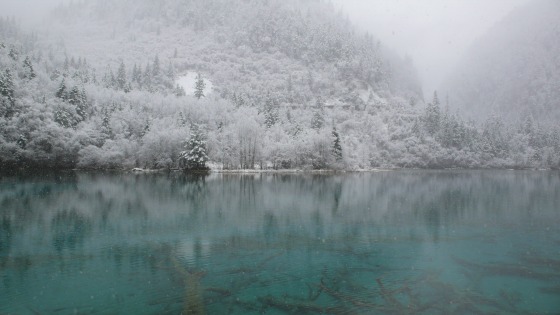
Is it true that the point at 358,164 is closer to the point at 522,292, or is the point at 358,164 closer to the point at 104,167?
the point at 104,167

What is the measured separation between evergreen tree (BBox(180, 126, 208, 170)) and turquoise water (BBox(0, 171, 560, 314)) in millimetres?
49293

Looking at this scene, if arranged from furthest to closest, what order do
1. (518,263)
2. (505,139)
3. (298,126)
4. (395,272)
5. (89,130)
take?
1. (505,139)
2. (298,126)
3. (89,130)
4. (518,263)
5. (395,272)

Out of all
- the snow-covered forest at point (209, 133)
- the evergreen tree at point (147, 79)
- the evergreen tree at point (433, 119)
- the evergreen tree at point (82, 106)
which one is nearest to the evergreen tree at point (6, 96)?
the snow-covered forest at point (209, 133)

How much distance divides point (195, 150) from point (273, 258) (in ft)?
242

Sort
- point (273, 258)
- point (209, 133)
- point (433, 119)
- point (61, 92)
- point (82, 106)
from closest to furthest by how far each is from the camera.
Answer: point (273, 258), point (61, 92), point (209, 133), point (82, 106), point (433, 119)

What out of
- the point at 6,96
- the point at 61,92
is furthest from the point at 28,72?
the point at 6,96

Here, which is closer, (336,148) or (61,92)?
(61,92)

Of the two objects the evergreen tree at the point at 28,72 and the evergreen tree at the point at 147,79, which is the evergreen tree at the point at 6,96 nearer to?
the evergreen tree at the point at 28,72

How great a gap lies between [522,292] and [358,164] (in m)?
112

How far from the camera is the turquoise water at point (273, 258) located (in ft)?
53.6

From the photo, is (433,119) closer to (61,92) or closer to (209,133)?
(209,133)

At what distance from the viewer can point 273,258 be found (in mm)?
23125

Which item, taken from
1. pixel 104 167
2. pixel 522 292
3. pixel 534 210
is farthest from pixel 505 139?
pixel 522 292

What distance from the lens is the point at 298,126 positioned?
123812 millimetres
